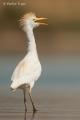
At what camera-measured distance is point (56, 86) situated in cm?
1706

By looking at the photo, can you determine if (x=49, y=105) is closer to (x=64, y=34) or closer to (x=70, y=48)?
(x=70, y=48)

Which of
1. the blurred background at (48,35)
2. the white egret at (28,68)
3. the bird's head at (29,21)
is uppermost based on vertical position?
the bird's head at (29,21)

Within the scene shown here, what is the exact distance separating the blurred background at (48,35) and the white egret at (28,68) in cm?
399

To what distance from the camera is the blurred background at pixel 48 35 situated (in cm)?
2080

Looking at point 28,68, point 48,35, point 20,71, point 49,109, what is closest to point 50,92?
point 28,68

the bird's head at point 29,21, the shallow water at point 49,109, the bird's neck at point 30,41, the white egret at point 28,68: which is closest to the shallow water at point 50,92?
the shallow water at point 49,109

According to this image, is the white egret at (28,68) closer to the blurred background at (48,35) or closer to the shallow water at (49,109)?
the shallow water at (49,109)

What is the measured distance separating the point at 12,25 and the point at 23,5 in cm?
62

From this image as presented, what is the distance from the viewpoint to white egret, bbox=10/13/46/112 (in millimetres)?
14570

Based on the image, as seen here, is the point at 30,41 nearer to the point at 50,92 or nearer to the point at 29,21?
the point at 29,21

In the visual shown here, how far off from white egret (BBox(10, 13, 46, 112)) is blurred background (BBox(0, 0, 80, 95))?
3993 mm

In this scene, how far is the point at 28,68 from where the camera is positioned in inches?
591

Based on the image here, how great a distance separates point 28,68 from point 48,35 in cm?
1010

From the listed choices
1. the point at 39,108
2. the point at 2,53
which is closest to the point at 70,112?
the point at 39,108
